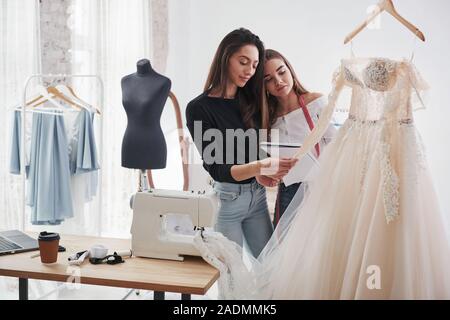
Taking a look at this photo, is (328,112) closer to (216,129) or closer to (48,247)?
(216,129)

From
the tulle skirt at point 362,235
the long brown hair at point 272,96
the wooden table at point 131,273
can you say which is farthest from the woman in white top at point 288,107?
the wooden table at point 131,273

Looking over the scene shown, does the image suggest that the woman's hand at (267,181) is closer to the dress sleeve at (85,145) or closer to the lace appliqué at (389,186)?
the lace appliqué at (389,186)

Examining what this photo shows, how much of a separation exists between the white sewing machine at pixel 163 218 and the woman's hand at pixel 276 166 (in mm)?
306

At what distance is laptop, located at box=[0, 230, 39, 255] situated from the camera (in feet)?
5.52

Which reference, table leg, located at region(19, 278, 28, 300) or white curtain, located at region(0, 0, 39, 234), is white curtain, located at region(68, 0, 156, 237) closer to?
white curtain, located at region(0, 0, 39, 234)

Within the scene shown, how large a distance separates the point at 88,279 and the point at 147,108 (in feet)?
4.67

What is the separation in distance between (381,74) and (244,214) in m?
0.83

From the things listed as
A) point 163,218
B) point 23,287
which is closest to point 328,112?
point 163,218

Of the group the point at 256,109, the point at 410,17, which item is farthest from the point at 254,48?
the point at 410,17

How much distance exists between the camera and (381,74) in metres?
1.67

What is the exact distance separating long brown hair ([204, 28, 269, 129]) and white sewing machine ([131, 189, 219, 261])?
0.60 m

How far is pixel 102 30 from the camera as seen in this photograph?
3291 millimetres

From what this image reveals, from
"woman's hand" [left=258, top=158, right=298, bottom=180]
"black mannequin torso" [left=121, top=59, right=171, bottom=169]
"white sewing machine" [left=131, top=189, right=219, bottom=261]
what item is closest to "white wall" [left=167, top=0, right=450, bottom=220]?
"black mannequin torso" [left=121, top=59, right=171, bottom=169]

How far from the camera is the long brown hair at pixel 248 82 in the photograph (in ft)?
6.69
